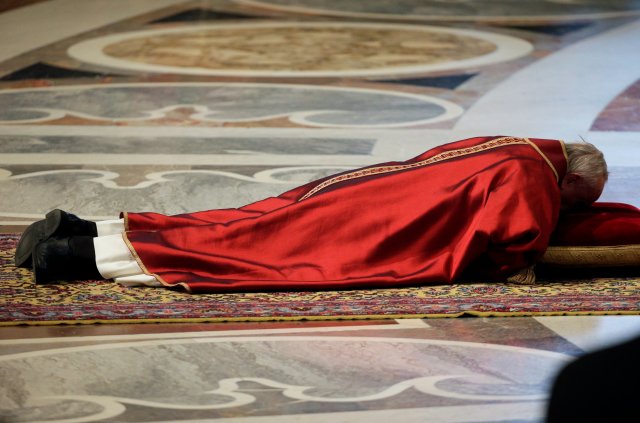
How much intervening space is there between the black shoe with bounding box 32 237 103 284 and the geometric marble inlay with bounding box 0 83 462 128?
9.86 feet

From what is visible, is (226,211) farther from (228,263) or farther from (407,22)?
(407,22)

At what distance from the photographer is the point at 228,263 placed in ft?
12.6

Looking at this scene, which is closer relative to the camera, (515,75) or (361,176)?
(361,176)

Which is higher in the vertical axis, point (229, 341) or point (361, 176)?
point (361, 176)

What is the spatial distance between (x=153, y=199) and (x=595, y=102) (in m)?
3.40

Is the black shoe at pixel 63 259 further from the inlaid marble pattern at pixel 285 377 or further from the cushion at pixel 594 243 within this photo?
the cushion at pixel 594 243

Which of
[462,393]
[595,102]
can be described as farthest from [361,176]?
[595,102]

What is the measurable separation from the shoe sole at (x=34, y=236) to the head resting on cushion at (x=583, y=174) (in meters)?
Answer: 1.66

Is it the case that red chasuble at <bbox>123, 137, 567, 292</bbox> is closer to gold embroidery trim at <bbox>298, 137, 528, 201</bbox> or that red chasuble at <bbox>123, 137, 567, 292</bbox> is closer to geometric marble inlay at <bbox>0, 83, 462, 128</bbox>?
gold embroidery trim at <bbox>298, 137, 528, 201</bbox>

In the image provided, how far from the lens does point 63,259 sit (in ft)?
12.5

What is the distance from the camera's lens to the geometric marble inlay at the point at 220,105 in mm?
6898

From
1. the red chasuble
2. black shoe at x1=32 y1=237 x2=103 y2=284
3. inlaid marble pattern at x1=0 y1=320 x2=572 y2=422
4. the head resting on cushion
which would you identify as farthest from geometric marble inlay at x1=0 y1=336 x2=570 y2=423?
the head resting on cushion

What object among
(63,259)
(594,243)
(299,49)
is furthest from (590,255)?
(299,49)

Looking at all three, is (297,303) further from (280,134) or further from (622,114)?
(622,114)
